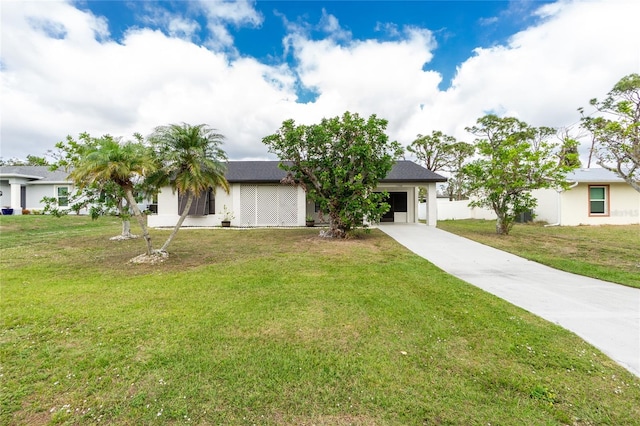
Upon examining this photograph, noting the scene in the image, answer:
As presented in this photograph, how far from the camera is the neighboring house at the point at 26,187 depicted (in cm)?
2134

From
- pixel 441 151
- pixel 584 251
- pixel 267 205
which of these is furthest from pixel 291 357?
pixel 441 151

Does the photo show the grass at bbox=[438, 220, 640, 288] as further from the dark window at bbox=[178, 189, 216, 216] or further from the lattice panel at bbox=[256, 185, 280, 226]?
the dark window at bbox=[178, 189, 216, 216]

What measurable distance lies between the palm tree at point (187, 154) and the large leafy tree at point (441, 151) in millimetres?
23802

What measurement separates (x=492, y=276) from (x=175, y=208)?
15.6 m

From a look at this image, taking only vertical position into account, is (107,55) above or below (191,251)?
above

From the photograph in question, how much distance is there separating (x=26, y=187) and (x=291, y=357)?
104ft

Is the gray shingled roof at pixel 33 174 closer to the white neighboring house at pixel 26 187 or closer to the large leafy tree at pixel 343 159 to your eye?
the white neighboring house at pixel 26 187

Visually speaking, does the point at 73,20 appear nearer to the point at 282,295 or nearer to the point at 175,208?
the point at 175,208

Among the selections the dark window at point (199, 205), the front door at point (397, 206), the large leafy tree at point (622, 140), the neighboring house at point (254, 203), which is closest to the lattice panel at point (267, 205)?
the neighboring house at point (254, 203)

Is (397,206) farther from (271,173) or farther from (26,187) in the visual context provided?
(26,187)

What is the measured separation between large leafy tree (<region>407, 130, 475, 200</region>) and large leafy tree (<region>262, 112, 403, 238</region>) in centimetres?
1790

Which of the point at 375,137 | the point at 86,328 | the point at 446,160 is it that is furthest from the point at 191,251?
the point at 446,160

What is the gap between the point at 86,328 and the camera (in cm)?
353

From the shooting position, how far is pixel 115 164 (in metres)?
6.38
